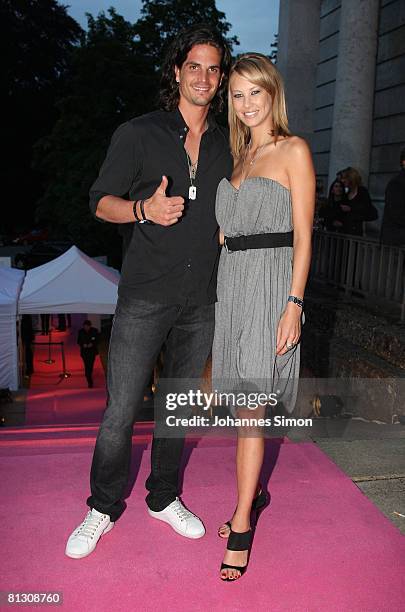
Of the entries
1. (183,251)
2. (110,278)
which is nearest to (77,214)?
(110,278)

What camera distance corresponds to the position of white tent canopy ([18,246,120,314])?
47.5ft

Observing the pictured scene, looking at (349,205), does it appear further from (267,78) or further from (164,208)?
(164,208)

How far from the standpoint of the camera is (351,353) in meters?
6.89

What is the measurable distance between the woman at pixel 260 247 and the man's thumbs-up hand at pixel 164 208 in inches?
14.8

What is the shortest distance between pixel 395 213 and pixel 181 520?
198 inches

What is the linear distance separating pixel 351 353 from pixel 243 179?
4.57 m

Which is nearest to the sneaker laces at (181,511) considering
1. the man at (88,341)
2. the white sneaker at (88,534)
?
the white sneaker at (88,534)

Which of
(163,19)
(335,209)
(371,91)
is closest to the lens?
(335,209)

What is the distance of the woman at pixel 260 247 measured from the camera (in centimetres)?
257

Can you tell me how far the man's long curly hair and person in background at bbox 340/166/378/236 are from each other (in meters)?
5.61

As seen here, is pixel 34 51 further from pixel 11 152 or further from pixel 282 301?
pixel 282 301

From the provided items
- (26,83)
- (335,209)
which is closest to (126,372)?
(335,209)

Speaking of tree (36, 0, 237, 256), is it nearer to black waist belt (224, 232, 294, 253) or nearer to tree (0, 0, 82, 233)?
tree (0, 0, 82, 233)

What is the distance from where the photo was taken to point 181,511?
2896 mm
